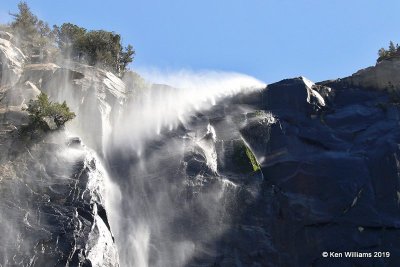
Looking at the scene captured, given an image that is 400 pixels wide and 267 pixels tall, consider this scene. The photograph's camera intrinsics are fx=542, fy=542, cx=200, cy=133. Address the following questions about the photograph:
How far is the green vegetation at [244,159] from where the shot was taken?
2828cm

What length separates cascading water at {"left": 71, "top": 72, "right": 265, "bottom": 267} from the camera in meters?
24.7

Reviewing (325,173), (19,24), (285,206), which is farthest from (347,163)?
(19,24)

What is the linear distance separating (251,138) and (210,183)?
444cm

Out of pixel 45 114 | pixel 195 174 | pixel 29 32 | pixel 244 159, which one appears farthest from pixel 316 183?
pixel 29 32

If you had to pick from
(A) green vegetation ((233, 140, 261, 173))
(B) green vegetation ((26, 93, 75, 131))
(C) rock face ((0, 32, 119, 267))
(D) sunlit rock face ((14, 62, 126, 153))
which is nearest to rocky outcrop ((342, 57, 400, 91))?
(A) green vegetation ((233, 140, 261, 173))

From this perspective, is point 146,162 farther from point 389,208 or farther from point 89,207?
point 389,208

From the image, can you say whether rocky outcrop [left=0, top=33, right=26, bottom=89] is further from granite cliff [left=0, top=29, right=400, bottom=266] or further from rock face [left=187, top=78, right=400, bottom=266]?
rock face [left=187, top=78, right=400, bottom=266]

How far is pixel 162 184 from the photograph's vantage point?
26766mm

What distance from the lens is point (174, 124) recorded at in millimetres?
30688

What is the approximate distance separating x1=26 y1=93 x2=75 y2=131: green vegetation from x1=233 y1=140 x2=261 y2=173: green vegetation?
8859 millimetres

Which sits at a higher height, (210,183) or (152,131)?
(152,131)

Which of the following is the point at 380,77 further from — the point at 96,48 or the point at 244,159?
the point at 96,48

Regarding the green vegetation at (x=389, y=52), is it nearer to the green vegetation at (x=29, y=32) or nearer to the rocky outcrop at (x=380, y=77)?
the rocky outcrop at (x=380, y=77)

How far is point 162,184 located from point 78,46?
45.7ft
